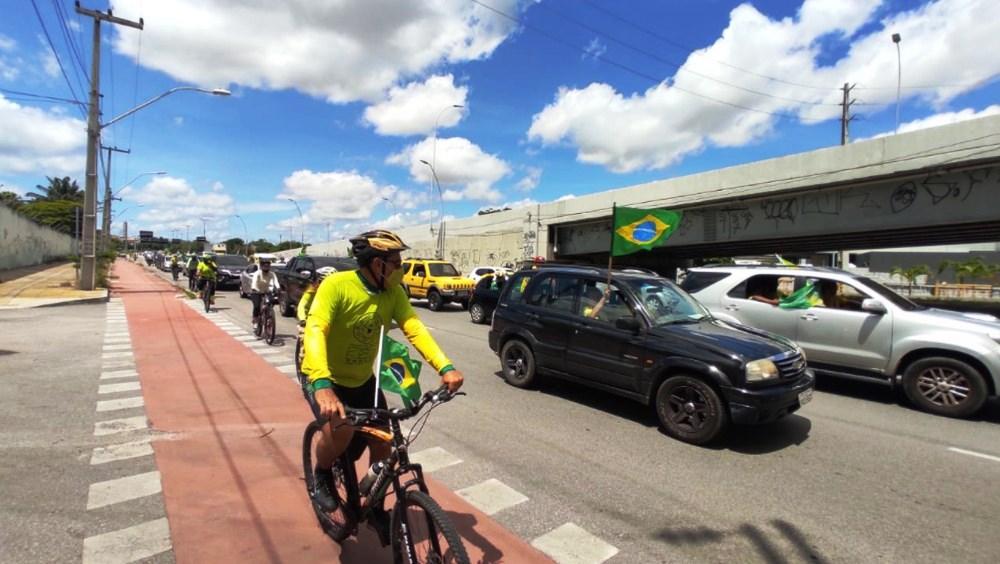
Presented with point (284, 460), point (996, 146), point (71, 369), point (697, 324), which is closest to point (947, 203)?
point (996, 146)

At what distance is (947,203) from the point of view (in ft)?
50.8

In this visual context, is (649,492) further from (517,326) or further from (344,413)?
(517,326)

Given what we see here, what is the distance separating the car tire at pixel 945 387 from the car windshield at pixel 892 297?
0.82m

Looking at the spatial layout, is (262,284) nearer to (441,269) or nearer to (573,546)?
(441,269)

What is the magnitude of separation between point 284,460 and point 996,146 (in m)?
17.8

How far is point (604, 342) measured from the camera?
6320 millimetres

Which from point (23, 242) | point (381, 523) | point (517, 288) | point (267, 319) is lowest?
point (381, 523)

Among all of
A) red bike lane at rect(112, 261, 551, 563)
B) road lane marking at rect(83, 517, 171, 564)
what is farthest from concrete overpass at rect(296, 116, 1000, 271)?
road lane marking at rect(83, 517, 171, 564)

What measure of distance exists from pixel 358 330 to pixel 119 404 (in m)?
4.79

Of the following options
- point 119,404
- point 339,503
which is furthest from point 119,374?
point 339,503

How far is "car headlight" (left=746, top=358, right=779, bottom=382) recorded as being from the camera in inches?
200

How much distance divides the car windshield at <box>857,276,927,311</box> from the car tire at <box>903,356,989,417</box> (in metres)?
0.82

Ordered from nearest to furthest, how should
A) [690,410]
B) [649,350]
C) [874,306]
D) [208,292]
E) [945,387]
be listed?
[690,410], [649,350], [945,387], [874,306], [208,292]

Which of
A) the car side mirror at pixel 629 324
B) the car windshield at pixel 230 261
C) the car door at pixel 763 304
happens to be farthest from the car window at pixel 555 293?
the car windshield at pixel 230 261
